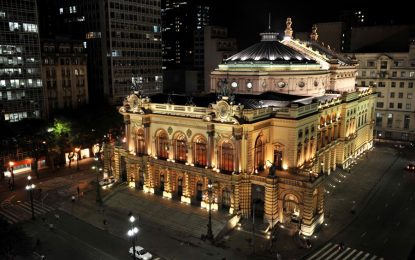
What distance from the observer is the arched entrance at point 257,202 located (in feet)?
203

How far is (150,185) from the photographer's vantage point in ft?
240

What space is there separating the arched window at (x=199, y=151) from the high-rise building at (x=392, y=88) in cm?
7119

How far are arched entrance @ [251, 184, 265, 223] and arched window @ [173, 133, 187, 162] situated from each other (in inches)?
537

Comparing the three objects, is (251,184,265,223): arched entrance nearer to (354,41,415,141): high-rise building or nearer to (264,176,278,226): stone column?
(264,176,278,226): stone column

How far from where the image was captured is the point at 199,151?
2650 inches

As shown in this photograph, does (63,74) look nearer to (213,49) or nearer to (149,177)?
(149,177)

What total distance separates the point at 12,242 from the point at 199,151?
32943mm

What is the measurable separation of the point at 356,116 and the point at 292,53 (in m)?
24.4

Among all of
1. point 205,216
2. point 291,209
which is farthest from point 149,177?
point 291,209

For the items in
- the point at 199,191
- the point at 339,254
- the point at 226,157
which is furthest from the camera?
the point at 199,191

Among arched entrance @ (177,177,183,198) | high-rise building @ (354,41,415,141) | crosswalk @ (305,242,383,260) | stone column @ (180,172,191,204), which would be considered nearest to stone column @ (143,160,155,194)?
arched entrance @ (177,177,183,198)

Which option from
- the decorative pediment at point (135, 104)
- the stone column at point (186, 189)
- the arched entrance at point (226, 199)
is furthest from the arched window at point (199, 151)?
the decorative pediment at point (135, 104)

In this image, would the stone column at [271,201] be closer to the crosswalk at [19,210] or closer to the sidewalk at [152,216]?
the sidewalk at [152,216]

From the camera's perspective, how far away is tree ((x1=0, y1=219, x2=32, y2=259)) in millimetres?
41594
